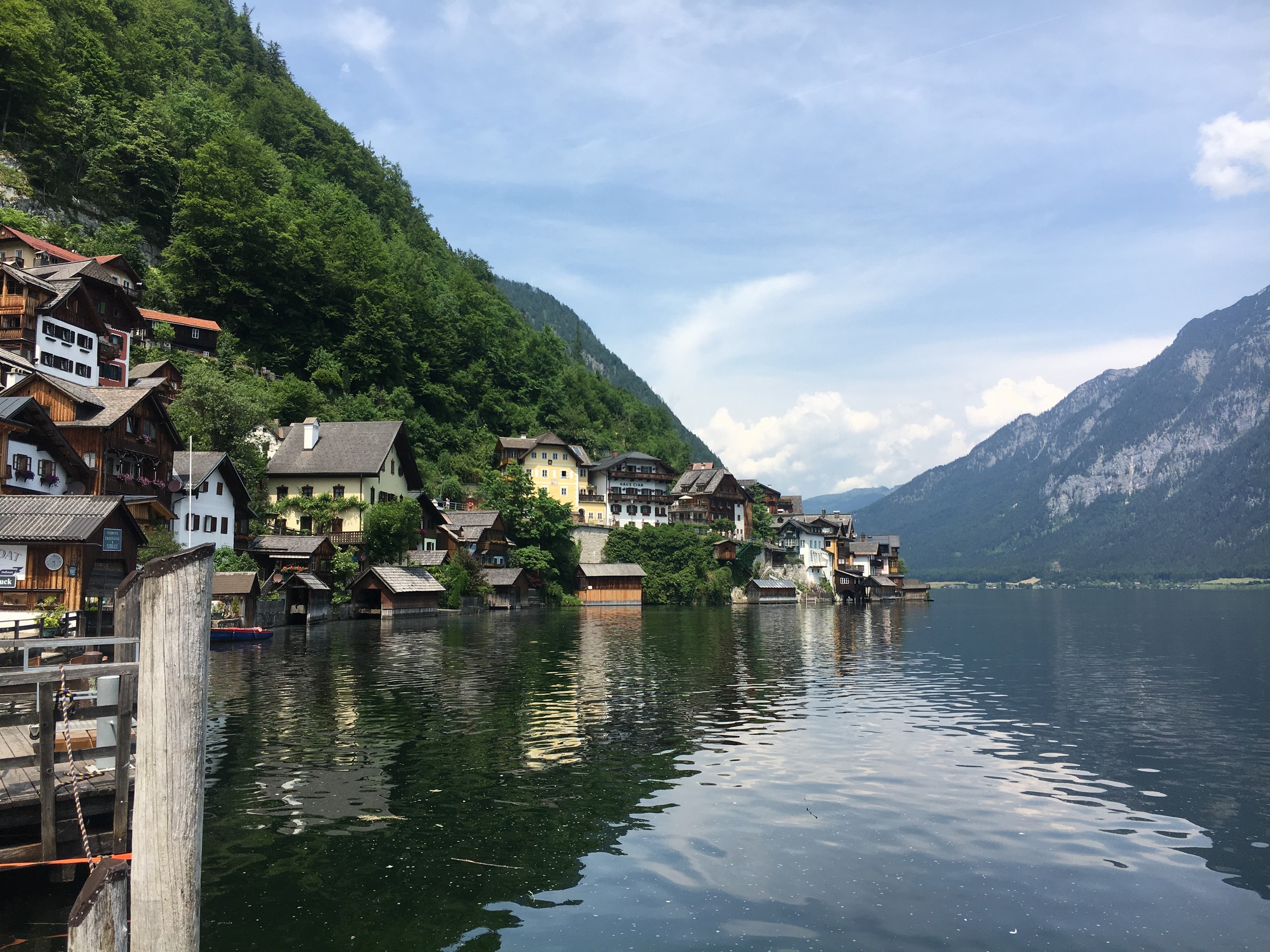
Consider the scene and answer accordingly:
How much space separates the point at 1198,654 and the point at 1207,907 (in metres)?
49.3

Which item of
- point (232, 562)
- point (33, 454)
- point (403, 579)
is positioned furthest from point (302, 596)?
point (33, 454)

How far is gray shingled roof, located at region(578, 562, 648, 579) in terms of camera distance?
104250 millimetres

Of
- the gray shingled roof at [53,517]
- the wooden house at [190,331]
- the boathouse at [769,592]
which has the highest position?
the wooden house at [190,331]

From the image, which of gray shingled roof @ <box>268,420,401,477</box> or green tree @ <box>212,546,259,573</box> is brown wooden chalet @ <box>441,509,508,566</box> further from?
green tree @ <box>212,546,259,573</box>

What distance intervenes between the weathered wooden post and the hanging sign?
117 ft

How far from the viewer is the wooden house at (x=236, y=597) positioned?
50125 mm

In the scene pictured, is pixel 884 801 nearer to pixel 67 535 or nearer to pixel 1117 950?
pixel 1117 950

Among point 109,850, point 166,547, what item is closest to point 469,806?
point 109,850

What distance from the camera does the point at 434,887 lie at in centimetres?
1298

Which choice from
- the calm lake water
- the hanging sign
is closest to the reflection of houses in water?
the calm lake water

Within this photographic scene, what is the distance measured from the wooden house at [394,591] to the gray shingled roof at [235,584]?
66.6 feet

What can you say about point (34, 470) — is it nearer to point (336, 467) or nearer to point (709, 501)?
point (336, 467)

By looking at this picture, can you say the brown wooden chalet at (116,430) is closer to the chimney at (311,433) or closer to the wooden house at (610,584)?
the chimney at (311,433)

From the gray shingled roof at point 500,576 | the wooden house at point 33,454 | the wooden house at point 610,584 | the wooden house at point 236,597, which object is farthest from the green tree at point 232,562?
the wooden house at point 610,584
